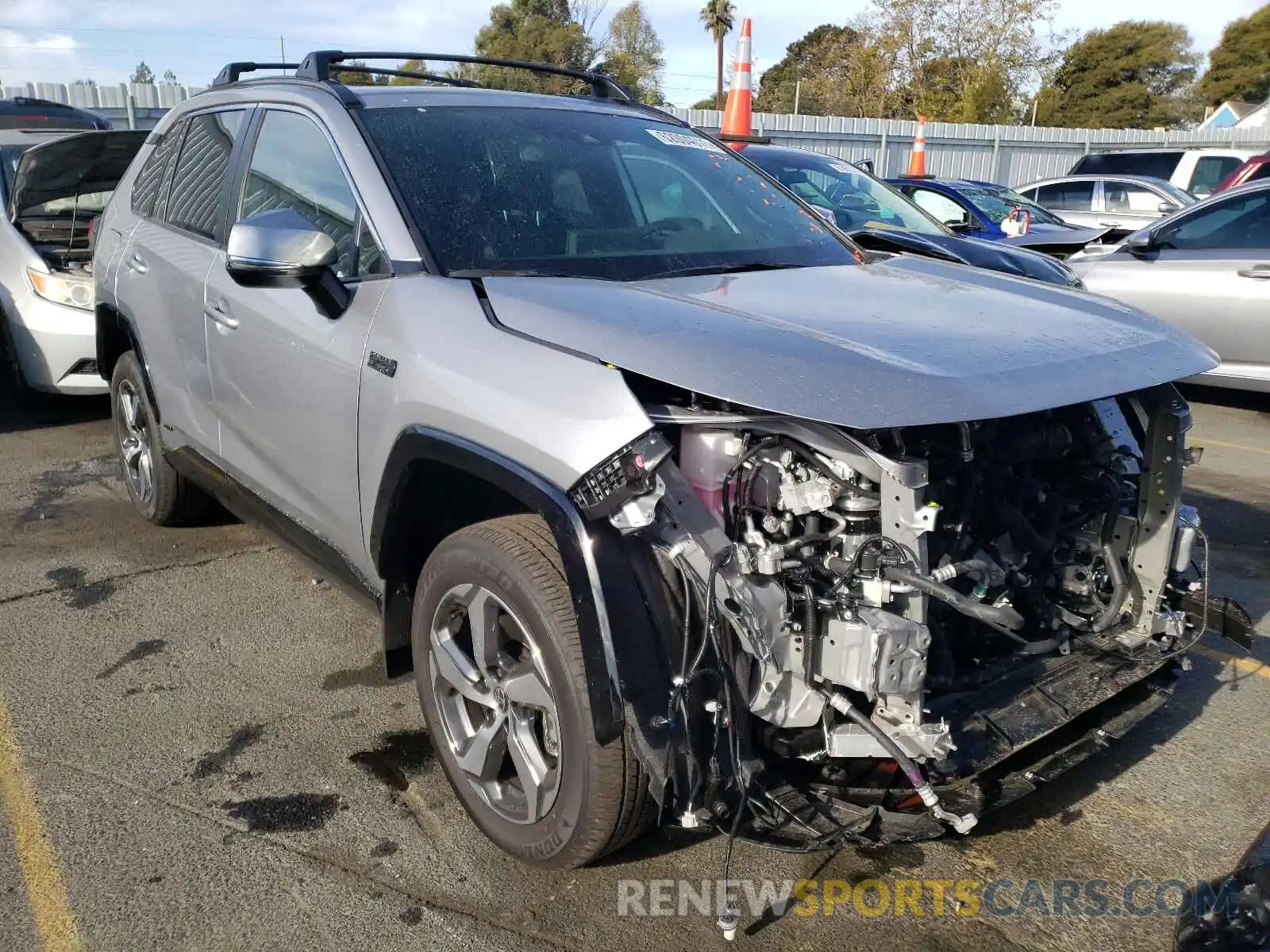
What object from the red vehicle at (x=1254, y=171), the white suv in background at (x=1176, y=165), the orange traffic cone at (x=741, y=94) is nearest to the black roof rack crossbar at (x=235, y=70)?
the orange traffic cone at (x=741, y=94)

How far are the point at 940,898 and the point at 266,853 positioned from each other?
5.66 ft

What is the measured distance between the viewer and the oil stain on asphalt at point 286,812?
2.86 metres

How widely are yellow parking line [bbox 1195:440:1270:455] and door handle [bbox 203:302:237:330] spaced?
587cm

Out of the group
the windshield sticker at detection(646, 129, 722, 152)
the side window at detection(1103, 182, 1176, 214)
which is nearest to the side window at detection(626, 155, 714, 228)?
the windshield sticker at detection(646, 129, 722, 152)

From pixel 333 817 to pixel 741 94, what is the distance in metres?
8.93

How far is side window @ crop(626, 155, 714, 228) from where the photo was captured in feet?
11.5

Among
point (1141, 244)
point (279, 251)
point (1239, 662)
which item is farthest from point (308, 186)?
point (1141, 244)

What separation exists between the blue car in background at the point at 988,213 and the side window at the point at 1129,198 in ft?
7.10

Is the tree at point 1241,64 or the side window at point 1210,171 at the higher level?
the tree at point 1241,64

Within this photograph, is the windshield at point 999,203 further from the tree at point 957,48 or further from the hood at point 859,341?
the tree at point 957,48

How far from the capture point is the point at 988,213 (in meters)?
11.3

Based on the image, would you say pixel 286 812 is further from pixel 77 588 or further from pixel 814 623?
pixel 77 588

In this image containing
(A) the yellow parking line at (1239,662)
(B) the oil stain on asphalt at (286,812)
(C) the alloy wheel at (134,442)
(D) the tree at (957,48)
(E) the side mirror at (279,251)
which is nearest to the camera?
(E) the side mirror at (279,251)

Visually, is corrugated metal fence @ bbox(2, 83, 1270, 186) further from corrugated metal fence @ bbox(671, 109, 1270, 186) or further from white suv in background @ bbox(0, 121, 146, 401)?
white suv in background @ bbox(0, 121, 146, 401)
